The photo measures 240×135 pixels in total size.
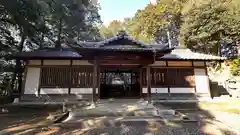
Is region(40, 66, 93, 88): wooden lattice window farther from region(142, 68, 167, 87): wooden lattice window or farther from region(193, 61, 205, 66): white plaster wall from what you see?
region(193, 61, 205, 66): white plaster wall

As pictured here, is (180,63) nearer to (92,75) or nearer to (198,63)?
(198,63)

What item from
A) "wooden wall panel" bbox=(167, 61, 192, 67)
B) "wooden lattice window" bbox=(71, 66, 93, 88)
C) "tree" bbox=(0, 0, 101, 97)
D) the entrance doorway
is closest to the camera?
"tree" bbox=(0, 0, 101, 97)

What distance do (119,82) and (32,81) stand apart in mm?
6768

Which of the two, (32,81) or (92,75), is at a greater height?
(92,75)

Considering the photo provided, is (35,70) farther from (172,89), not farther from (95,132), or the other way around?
(172,89)

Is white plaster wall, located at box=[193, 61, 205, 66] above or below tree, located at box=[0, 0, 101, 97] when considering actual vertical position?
below

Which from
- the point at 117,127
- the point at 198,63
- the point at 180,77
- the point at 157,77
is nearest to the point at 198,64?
the point at 198,63

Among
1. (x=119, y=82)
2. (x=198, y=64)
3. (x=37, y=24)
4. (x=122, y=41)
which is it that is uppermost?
(x=37, y=24)

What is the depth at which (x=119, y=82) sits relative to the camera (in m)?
15.0

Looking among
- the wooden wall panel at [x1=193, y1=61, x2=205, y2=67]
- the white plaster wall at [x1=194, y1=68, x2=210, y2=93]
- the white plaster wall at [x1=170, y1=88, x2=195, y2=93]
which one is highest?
the wooden wall panel at [x1=193, y1=61, x2=205, y2=67]

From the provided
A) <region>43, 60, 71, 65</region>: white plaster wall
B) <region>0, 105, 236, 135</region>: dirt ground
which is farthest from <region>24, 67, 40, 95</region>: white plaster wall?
<region>0, 105, 236, 135</region>: dirt ground

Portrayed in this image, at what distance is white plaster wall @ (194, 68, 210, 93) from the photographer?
12266 millimetres

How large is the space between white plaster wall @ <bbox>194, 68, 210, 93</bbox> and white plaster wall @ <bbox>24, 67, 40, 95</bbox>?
11.0 metres

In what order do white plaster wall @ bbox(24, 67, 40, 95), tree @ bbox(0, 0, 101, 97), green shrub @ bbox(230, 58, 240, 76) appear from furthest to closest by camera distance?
green shrub @ bbox(230, 58, 240, 76) < white plaster wall @ bbox(24, 67, 40, 95) < tree @ bbox(0, 0, 101, 97)
